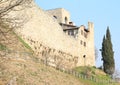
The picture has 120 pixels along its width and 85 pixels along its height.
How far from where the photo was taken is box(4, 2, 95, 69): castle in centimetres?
4891

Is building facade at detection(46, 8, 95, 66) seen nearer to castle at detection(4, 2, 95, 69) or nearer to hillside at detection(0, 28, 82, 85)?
castle at detection(4, 2, 95, 69)

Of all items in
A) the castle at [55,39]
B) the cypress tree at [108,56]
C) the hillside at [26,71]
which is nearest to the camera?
the hillside at [26,71]

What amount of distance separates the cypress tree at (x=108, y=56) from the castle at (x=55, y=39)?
2795 mm

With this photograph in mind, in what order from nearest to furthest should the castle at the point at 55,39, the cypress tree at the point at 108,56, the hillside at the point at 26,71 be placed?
the hillside at the point at 26,71
the castle at the point at 55,39
the cypress tree at the point at 108,56

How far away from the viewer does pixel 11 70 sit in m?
33.4

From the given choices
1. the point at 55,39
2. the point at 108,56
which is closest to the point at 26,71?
the point at 55,39

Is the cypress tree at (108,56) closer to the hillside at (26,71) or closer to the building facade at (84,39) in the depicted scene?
the building facade at (84,39)

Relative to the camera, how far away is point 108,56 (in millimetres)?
64625

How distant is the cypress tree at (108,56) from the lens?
6400 centimetres

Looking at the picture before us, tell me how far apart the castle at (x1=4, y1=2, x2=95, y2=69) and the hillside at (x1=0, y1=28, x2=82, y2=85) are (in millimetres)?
3102

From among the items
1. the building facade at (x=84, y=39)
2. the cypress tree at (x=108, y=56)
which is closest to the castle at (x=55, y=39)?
the building facade at (x=84, y=39)

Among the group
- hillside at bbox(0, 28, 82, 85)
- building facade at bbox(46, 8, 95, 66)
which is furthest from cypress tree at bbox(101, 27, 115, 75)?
hillside at bbox(0, 28, 82, 85)

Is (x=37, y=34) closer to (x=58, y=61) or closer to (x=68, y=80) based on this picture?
(x=58, y=61)

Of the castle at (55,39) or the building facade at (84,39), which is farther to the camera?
the building facade at (84,39)
